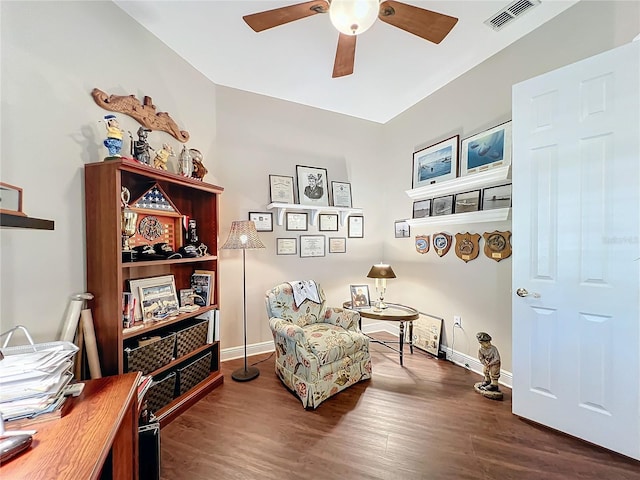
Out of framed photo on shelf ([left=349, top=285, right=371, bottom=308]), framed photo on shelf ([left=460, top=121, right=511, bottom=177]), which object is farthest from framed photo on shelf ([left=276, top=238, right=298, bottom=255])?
framed photo on shelf ([left=460, top=121, right=511, bottom=177])

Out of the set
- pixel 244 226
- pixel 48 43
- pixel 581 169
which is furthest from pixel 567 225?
pixel 48 43

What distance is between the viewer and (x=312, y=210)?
3443 mm

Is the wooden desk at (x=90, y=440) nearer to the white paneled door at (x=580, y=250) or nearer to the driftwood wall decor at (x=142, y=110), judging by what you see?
the driftwood wall decor at (x=142, y=110)

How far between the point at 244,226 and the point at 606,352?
281cm

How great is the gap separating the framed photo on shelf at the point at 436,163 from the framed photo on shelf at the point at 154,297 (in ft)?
9.42

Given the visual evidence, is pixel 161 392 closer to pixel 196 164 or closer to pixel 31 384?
pixel 31 384

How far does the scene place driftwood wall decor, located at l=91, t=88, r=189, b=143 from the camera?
6.20 ft

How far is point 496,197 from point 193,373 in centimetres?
306

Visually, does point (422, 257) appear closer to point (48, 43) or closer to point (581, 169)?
point (581, 169)

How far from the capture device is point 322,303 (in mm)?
2955

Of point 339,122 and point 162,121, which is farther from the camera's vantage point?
point 339,122

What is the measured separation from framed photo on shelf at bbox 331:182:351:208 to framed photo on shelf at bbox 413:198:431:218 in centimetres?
88

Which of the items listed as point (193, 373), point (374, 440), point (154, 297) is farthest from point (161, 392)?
point (374, 440)

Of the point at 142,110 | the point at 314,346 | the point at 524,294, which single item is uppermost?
the point at 142,110
